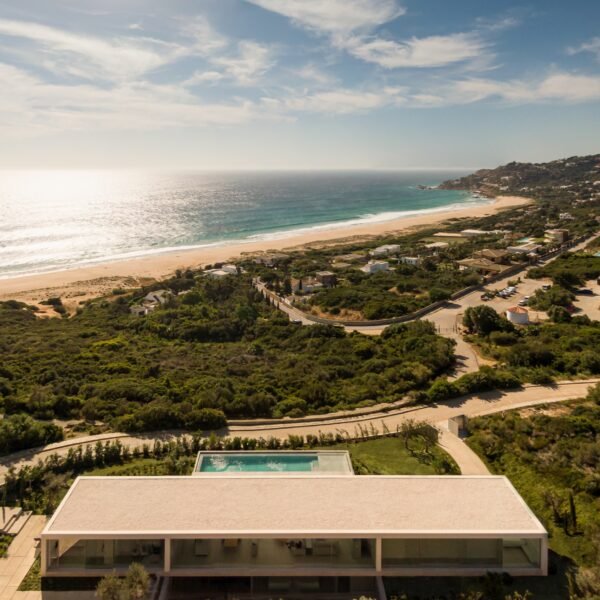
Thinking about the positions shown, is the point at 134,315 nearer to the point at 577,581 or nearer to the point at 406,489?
the point at 406,489

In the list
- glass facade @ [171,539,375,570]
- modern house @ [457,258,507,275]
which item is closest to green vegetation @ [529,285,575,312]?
modern house @ [457,258,507,275]

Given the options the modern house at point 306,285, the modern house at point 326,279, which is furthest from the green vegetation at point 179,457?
the modern house at point 326,279

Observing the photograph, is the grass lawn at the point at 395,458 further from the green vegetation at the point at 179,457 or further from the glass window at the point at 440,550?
the glass window at the point at 440,550

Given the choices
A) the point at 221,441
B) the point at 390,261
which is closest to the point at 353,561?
the point at 221,441

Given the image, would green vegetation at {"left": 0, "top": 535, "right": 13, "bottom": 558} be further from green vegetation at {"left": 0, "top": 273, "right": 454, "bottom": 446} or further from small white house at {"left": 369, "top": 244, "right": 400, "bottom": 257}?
small white house at {"left": 369, "top": 244, "right": 400, "bottom": 257}

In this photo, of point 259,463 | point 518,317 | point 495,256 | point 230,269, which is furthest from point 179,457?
point 495,256

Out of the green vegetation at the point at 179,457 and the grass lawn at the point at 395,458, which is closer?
the green vegetation at the point at 179,457

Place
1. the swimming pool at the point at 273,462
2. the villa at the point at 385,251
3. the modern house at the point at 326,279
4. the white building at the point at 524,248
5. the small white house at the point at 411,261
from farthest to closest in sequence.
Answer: the villa at the point at 385,251 < the white building at the point at 524,248 < the small white house at the point at 411,261 < the modern house at the point at 326,279 < the swimming pool at the point at 273,462
